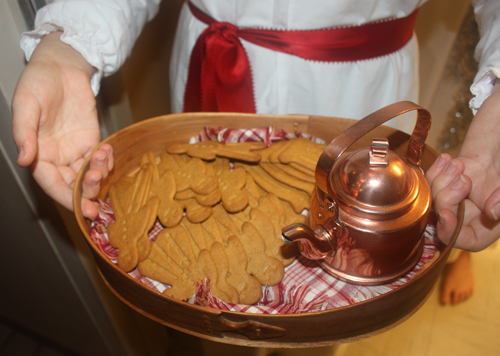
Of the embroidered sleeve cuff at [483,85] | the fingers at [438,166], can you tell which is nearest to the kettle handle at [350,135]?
the fingers at [438,166]

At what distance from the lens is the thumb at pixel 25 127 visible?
531mm

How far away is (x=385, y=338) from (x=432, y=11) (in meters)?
1.34

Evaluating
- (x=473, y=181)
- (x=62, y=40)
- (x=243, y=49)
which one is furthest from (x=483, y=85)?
(x=62, y=40)

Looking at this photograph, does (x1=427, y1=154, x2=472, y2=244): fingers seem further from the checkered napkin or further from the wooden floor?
the wooden floor

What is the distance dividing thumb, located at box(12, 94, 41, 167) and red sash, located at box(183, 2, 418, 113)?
1.19 feet

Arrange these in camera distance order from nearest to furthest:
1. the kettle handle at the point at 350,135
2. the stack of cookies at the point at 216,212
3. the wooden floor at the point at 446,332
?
the kettle handle at the point at 350,135 < the stack of cookies at the point at 216,212 < the wooden floor at the point at 446,332

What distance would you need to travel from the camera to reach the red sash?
2.43ft

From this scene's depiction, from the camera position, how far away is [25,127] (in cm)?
55

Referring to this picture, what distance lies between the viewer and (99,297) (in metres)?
1.10

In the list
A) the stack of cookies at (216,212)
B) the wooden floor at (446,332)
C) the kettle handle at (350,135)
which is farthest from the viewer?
the wooden floor at (446,332)

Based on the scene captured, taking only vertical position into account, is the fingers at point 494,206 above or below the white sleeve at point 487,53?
below

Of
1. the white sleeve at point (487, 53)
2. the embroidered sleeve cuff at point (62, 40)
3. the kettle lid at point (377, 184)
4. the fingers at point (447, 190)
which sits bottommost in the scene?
the fingers at point (447, 190)

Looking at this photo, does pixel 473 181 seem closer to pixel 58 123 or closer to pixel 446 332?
pixel 446 332

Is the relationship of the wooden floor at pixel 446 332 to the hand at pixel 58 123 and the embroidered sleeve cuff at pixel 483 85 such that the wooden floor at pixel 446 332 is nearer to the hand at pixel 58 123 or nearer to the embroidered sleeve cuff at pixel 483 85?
the embroidered sleeve cuff at pixel 483 85
